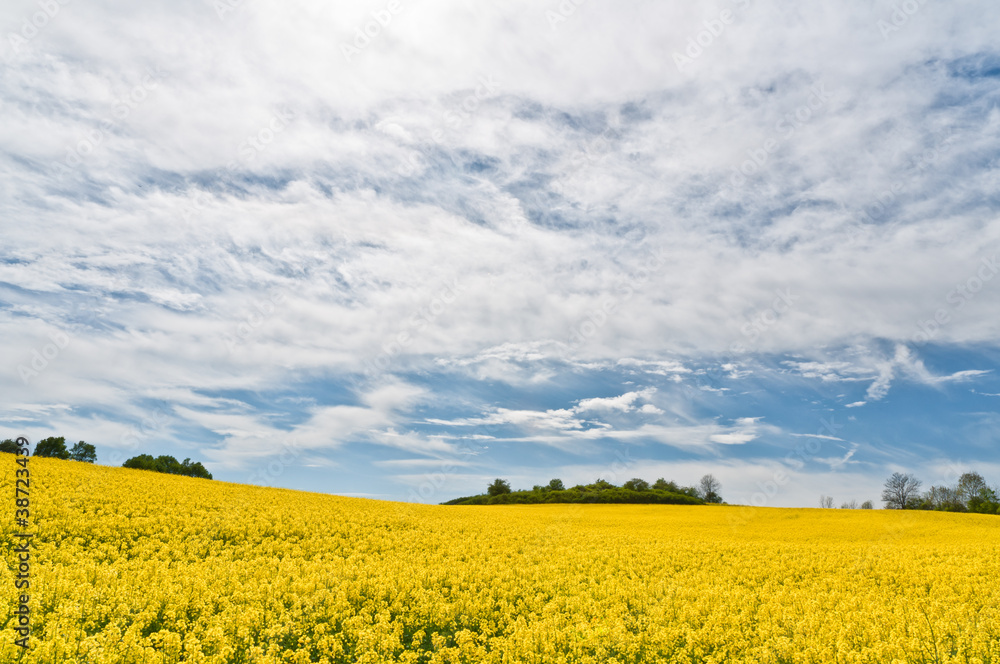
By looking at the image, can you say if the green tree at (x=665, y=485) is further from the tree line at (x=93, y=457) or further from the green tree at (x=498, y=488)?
the tree line at (x=93, y=457)

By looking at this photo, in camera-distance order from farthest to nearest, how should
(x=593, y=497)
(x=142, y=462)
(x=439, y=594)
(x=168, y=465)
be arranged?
1. (x=593, y=497)
2. (x=168, y=465)
3. (x=142, y=462)
4. (x=439, y=594)

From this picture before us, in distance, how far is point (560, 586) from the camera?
17922 mm

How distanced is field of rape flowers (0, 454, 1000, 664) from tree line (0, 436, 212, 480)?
125 ft

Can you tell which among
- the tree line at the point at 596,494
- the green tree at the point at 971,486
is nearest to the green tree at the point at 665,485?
the tree line at the point at 596,494

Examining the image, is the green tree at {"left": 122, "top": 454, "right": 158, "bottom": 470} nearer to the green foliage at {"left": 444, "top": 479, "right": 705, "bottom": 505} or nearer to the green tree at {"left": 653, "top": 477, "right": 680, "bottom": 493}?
the green foliage at {"left": 444, "top": 479, "right": 705, "bottom": 505}

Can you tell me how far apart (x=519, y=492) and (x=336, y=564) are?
86.0 m

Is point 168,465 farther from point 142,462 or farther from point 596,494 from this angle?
point 596,494

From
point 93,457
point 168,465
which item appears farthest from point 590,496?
point 93,457

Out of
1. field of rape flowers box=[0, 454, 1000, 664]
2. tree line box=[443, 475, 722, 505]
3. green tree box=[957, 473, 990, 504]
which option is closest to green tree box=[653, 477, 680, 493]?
tree line box=[443, 475, 722, 505]

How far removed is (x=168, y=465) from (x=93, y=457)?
47.6 feet

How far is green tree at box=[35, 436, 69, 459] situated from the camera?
211 ft

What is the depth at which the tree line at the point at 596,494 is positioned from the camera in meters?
89.8

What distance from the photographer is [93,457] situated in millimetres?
75375

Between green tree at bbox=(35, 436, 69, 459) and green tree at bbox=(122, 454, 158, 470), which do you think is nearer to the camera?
green tree at bbox=(122, 454, 158, 470)
